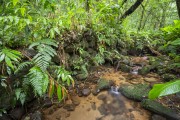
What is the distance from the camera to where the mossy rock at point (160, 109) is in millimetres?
2536

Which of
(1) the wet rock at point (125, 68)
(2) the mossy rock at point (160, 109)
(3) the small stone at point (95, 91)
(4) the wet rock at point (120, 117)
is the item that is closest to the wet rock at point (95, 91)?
(3) the small stone at point (95, 91)

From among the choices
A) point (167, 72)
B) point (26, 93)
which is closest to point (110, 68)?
point (167, 72)

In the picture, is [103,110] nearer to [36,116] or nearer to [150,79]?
[36,116]

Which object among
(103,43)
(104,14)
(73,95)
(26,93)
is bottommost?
(73,95)

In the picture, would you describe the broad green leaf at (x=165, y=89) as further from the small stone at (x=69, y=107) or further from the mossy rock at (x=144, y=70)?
the mossy rock at (x=144, y=70)

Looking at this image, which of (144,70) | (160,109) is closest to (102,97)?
(160,109)

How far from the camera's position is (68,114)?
8.68 feet

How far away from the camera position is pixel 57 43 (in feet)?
9.70

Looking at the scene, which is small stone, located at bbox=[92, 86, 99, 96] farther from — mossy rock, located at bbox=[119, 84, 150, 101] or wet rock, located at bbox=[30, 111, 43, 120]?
wet rock, located at bbox=[30, 111, 43, 120]

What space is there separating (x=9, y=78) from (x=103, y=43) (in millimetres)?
2350

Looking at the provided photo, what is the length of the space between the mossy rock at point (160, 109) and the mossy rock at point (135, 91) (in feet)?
0.63

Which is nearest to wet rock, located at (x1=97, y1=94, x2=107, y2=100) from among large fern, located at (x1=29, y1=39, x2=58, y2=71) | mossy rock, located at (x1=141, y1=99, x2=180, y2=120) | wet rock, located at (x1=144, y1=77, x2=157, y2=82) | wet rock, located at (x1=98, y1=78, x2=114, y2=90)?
wet rock, located at (x1=98, y1=78, x2=114, y2=90)

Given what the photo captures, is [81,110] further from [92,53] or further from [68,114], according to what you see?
[92,53]

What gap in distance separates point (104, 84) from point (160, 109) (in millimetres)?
1089
